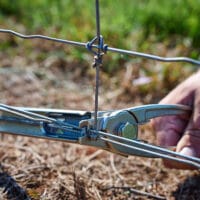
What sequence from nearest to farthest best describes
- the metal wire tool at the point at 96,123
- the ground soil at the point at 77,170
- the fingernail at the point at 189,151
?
the metal wire tool at the point at 96,123 < the fingernail at the point at 189,151 < the ground soil at the point at 77,170

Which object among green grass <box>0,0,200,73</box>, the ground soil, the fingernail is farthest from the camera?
green grass <box>0,0,200,73</box>

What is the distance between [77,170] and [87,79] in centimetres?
79

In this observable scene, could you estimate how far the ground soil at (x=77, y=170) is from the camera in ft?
4.99

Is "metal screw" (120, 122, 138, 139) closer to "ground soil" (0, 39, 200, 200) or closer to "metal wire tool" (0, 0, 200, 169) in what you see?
"metal wire tool" (0, 0, 200, 169)

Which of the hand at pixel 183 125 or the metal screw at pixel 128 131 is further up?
the hand at pixel 183 125

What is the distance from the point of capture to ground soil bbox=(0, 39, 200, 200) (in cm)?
152

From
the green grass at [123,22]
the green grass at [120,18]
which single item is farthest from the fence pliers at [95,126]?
the green grass at [120,18]

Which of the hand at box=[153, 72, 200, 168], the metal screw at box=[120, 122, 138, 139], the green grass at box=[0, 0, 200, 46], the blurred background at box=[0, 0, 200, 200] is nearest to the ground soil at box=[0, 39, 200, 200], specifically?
the blurred background at box=[0, 0, 200, 200]

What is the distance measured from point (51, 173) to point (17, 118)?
265 mm

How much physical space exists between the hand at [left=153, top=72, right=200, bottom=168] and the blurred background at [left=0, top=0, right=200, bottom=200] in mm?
183

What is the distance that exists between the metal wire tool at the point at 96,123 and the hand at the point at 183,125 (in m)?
0.04

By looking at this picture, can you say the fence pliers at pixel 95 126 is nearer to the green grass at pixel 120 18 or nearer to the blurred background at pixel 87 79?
the blurred background at pixel 87 79

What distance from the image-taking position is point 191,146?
1.40m

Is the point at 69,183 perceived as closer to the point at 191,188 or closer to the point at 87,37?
the point at 191,188
